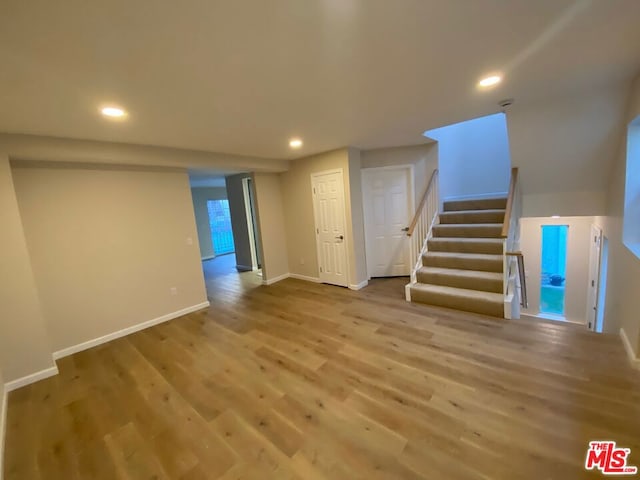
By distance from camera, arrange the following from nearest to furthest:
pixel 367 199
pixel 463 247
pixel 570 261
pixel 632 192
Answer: pixel 632 192, pixel 463 247, pixel 367 199, pixel 570 261

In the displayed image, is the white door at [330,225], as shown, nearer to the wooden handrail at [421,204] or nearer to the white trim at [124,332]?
the wooden handrail at [421,204]

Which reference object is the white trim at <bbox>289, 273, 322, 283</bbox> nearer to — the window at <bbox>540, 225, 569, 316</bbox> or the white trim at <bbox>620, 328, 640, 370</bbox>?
the white trim at <bbox>620, 328, 640, 370</bbox>

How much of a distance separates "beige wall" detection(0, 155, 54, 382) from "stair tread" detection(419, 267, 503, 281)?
4.68 meters

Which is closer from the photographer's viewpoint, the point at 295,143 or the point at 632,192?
the point at 632,192

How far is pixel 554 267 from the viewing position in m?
7.52

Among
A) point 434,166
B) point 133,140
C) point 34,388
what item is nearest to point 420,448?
point 34,388

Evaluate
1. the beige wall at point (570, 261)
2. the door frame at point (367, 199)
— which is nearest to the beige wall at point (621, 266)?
the beige wall at point (570, 261)

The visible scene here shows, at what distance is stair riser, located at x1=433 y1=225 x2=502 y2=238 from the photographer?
3.99m

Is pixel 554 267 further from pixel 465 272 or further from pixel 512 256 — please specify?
pixel 465 272

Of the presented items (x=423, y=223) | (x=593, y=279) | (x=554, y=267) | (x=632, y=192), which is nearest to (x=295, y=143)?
(x=423, y=223)

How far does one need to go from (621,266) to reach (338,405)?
3.14 m

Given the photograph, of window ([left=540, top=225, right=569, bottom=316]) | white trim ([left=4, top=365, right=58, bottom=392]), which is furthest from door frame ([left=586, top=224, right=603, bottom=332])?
white trim ([left=4, top=365, right=58, bottom=392])

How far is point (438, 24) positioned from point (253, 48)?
3.33 ft

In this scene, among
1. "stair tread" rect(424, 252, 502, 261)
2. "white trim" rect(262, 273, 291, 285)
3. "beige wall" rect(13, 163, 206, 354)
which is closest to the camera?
"beige wall" rect(13, 163, 206, 354)
